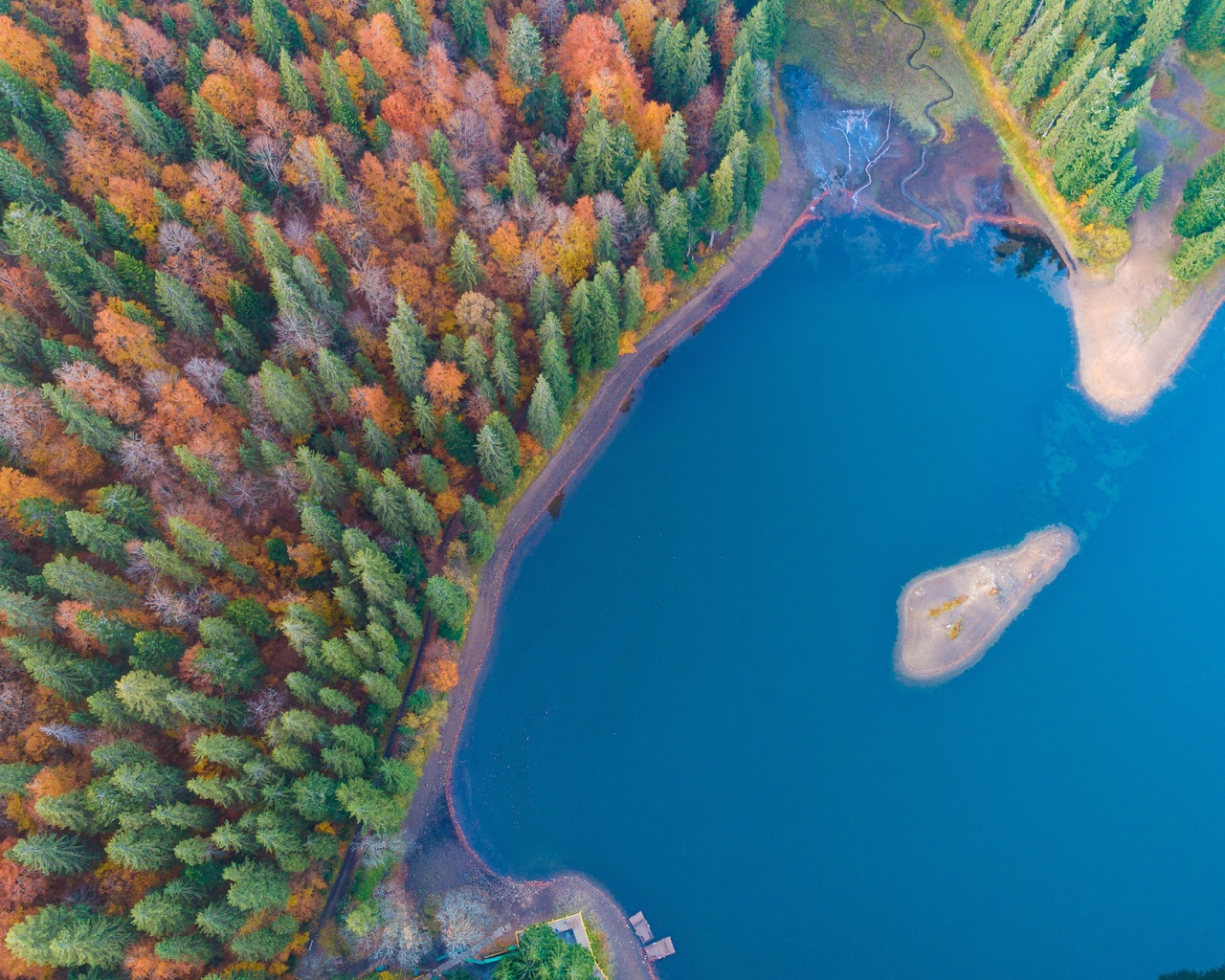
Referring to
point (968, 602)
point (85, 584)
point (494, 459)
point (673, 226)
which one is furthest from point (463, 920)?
point (673, 226)

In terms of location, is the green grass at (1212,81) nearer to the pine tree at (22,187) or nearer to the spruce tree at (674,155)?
the spruce tree at (674,155)

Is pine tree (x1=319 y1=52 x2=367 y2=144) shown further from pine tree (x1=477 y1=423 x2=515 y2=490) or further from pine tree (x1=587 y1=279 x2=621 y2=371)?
pine tree (x1=477 y1=423 x2=515 y2=490)

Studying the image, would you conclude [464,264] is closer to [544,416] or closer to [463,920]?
[544,416]

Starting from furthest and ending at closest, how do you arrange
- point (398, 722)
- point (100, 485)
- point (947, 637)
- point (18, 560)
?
1. point (947, 637)
2. point (398, 722)
3. point (100, 485)
4. point (18, 560)

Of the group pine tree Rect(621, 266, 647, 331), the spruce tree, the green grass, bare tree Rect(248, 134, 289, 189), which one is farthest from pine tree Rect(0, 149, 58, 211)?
the green grass

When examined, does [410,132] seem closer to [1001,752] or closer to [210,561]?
[210,561]

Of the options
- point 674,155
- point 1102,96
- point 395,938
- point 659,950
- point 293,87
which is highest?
point 293,87

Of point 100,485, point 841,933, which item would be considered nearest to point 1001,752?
point 841,933
